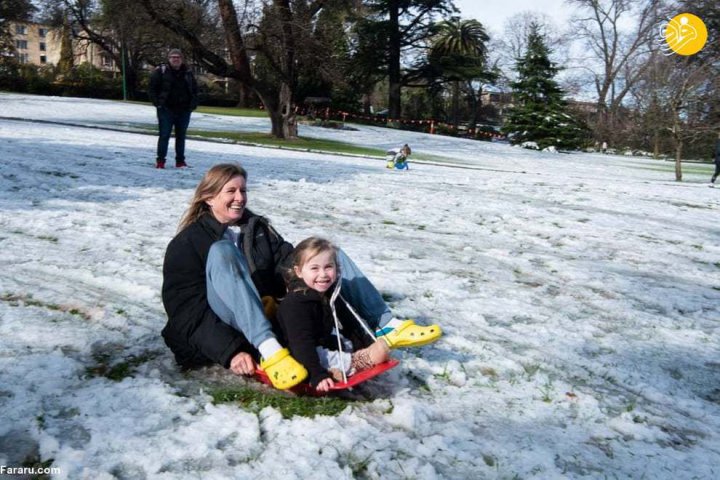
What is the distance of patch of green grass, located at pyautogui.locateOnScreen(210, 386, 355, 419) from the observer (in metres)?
2.87

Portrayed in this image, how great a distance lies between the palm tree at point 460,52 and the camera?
3806 cm

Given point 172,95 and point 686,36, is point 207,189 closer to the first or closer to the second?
point 172,95

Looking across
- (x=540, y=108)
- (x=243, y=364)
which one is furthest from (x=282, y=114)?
(x=540, y=108)

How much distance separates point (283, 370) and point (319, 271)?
1.75ft

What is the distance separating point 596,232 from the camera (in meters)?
7.59

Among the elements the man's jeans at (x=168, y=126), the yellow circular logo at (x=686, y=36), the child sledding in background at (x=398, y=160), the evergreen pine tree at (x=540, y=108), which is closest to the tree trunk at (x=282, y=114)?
the child sledding in background at (x=398, y=160)

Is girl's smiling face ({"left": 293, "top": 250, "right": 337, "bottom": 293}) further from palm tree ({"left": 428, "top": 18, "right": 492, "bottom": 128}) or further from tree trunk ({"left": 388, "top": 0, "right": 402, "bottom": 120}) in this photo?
palm tree ({"left": 428, "top": 18, "right": 492, "bottom": 128})

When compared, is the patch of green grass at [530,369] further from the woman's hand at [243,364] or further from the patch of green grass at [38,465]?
the patch of green grass at [38,465]

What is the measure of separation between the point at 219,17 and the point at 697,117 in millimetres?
15784

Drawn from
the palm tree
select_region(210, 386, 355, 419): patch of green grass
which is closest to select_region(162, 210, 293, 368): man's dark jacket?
select_region(210, 386, 355, 419): patch of green grass

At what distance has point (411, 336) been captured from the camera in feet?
10.8

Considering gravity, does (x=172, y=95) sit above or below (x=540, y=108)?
below
